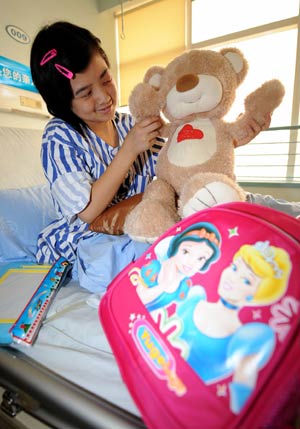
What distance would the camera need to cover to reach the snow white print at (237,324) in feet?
0.79

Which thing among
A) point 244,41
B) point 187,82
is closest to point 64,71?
A: point 187,82

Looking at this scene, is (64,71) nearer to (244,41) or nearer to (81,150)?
(81,150)

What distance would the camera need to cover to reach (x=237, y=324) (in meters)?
0.26

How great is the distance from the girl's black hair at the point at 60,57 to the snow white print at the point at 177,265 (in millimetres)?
515

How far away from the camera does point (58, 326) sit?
0.50 meters

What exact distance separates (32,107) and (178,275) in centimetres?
163

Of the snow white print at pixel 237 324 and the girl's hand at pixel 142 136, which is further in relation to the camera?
the girl's hand at pixel 142 136

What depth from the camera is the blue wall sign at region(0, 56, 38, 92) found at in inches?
54.1

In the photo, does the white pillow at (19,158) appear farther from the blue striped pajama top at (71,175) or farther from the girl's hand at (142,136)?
the girl's hand at (142,136)

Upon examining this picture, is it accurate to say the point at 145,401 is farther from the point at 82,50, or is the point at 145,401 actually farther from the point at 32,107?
the point at 32,107

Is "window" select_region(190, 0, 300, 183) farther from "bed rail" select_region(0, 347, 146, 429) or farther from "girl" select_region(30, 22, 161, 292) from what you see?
"bed rail" select_region(0, 347, 146, 429)

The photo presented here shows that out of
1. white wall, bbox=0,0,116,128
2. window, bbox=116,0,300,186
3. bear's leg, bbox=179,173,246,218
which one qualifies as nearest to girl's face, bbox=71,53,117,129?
bear's leg, bbox=179,173,246,218

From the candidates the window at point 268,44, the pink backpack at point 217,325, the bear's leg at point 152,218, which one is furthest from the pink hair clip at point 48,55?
the window at point 268,44

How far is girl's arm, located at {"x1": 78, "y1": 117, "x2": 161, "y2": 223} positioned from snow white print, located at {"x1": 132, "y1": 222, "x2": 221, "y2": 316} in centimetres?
28
